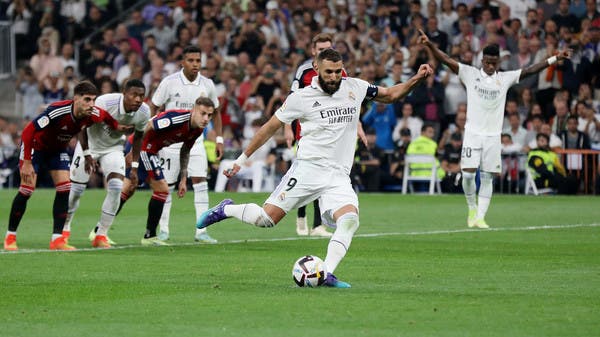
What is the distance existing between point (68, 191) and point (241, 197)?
11353 millimetres

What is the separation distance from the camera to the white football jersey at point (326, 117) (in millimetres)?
11727

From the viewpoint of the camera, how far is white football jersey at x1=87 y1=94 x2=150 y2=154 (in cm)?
Answer: 1588

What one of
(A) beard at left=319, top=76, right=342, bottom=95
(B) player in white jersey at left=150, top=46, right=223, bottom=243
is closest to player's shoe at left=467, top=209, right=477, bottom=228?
(B) player in white jersey at left=150, top=46, right=223, bottom=243

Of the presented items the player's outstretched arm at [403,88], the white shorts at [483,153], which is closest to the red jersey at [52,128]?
the player's outstretched arm at [403,88]

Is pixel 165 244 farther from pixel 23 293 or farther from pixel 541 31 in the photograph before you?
pixel 541 31

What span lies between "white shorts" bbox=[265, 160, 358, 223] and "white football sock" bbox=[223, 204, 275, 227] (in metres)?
0.16

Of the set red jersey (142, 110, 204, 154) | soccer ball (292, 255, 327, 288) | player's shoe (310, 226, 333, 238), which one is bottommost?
player's shoe (310, 226, 333, 238)

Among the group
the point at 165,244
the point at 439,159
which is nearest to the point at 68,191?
the point at 165,244

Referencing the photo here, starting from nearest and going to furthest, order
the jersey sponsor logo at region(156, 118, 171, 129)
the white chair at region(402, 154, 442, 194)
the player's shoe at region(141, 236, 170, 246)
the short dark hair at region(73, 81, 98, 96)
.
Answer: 1. the short dark hair at region(73, 81, 98, 96)
2. the jersey sponsor logo at region(156, 118, 171, 129)
3. the player's shoe at region(141, 236, 170, 246)
4. the white chair at region(402, 154, 442, 194)

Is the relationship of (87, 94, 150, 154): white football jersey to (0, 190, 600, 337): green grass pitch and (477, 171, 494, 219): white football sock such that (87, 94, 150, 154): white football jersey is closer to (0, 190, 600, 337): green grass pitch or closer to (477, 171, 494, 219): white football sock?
(0, 190, 600, 337): green grass pitch

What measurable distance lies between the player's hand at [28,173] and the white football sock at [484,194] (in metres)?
7.51

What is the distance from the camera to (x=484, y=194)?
19734mm

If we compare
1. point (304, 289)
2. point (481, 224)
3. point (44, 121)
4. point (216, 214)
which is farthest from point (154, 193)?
point (481, 224)

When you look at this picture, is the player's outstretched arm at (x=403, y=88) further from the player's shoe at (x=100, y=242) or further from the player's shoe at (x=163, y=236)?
the player's shoe at (x=163, y=236)
